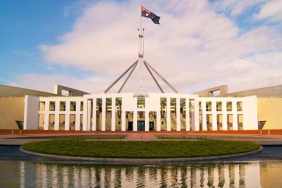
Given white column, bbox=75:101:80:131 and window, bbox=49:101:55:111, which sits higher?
window, bbox=49:101:55:111

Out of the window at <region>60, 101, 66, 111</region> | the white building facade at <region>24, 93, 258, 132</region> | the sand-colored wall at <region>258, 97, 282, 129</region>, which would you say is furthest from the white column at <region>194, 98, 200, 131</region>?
the window at <region>60, 101, 66, 111</region>

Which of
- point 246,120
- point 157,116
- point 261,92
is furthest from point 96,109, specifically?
point 261,92

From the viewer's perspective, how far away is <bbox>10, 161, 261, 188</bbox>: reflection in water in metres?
12.0

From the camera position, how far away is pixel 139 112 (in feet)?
225

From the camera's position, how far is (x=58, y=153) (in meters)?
21.1

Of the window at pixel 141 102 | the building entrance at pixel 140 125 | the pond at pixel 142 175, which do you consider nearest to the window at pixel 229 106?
the building entrance at pixel 140 125

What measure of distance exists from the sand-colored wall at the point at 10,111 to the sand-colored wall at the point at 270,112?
54686 mm

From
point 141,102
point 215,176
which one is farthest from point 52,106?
point 215,176

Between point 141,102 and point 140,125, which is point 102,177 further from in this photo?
point 140,125

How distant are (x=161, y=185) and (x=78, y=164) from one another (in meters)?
7.04

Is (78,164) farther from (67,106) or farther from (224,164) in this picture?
(67,106)

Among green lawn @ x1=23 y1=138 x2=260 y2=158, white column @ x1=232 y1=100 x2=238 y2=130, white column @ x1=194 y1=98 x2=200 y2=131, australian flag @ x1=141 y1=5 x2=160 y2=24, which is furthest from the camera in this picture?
white column @ x1=232 y1=100 x2=238 y2=130

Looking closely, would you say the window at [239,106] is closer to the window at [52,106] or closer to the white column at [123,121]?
the white column at [123,121]

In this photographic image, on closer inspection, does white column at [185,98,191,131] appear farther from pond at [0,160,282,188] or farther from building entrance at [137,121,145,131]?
pond at [0,160,282,188]
